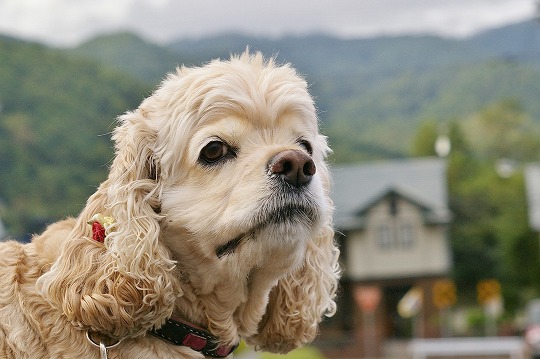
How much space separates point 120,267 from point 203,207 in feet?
1.42

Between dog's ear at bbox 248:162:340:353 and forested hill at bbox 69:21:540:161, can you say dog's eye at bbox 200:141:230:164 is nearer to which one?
dog's ear at bbox 248:162:340:353

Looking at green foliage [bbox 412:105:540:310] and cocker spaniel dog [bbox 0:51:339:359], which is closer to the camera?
cocker spaniel dog [bbox 0:51:339:359]

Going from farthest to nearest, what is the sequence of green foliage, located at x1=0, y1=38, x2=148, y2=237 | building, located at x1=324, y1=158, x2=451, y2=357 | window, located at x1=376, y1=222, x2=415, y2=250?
green foliage, located at x1=0, y1=38, x2=148, y2=237, window, located at x1=376, y1=222, x2=415, y2=250, building, located at x1=324, y1=158, x2=451, y2=357

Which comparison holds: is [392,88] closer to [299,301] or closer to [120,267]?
[299,301]

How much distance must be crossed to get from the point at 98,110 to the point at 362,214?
23.1 meters

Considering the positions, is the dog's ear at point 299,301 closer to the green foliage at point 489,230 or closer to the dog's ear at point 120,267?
the dog's ear at point 120,267

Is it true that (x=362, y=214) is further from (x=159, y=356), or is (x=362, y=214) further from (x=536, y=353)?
(x=159, y=356)

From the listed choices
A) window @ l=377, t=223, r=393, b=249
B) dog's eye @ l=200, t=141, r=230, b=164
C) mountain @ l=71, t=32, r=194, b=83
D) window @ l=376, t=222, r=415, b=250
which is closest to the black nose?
dog's eye @ l=200, t=141, r=230, b=164

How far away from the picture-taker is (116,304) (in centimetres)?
386

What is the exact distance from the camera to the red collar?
4082 millimetres

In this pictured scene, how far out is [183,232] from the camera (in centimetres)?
415

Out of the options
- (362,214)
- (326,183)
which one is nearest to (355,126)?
(362,214)

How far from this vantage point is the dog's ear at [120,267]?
3863 mm

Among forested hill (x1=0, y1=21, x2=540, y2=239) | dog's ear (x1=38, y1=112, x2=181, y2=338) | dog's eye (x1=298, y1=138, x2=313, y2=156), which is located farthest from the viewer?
forested hill (x1=0, y1=21, x2=540, y2=239)
